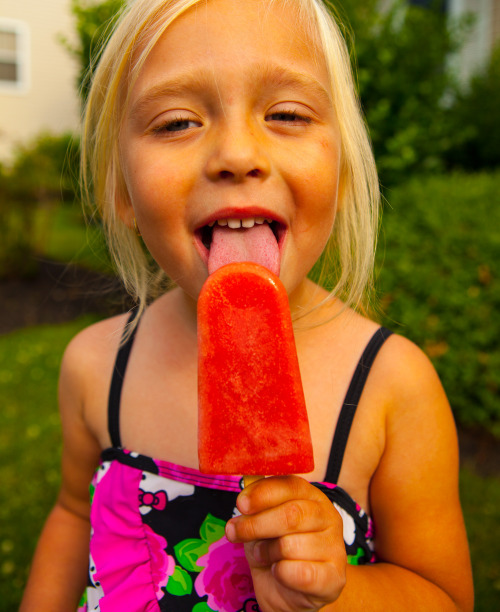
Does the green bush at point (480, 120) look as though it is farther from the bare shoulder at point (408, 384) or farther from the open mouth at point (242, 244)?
the open mouth at point (242, 244)

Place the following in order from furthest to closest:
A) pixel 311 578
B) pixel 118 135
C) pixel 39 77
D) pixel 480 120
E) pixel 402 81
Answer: pixel 39 77, pixel 480 120, pixel 402 81, pixel 118 135, pixel 311 578

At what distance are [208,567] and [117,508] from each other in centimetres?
31

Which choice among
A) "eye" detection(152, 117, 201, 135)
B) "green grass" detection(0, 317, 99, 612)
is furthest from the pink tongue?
"green grass" detection(0, 317, 99, 612)

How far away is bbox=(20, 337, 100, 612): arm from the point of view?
1875mm

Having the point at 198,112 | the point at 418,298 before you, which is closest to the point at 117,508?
the point at 198,112

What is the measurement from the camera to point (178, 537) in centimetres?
159

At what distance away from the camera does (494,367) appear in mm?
3932

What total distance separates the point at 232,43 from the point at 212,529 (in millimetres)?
1266

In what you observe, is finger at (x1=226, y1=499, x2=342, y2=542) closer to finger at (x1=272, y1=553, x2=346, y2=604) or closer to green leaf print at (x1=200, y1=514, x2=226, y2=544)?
finger at (x1=272, y1=553, x2=346, y2=604)

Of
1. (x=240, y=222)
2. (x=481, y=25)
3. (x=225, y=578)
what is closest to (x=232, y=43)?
(x=240, y=222)

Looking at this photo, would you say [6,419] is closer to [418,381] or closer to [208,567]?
[208,567]

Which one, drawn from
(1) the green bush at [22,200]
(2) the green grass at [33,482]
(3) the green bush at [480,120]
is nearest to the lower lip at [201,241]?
(2) the green grass at [33,482]

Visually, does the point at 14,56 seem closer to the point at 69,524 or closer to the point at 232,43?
the point at 69,524

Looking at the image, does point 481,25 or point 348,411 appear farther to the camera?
point 481,25
